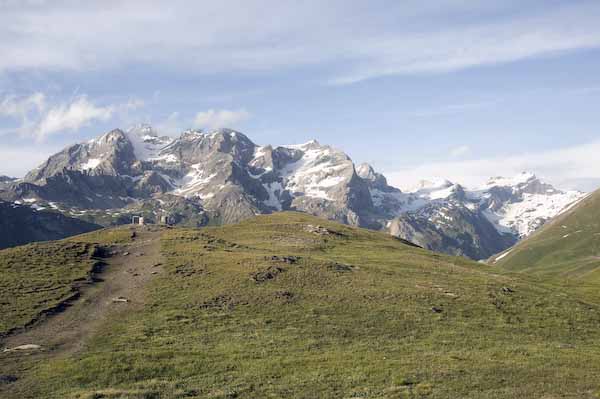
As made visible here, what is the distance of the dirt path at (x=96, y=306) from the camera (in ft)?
128

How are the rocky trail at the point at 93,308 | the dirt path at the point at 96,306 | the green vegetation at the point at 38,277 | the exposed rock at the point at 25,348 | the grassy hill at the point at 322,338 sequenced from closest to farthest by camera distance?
the grassy hill at the point at 322,338 < the exposed rock at the point at 25,348 < the rocky trail at the point at 93,308 < the dirt path at the point at 96,306 < the green vegetation at the point at 38,277

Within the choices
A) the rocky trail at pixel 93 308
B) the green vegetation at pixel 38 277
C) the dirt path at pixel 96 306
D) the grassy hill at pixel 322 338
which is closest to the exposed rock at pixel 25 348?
the rocky trail at pixel 93 308

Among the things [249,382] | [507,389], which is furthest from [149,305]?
[507,389]

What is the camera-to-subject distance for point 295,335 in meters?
41.9

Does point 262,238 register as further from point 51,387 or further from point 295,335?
point 51,387

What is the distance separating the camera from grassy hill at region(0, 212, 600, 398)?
31.0 metres

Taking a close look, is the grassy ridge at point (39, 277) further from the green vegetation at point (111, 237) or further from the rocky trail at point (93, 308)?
the rocky trail at point (93, 308)

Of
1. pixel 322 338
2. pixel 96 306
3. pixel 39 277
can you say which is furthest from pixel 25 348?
pixel 39 277

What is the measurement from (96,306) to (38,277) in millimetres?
12799

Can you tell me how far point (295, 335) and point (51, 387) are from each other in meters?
18.3

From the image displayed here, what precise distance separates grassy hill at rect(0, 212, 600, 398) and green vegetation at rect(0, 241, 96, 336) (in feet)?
4.70

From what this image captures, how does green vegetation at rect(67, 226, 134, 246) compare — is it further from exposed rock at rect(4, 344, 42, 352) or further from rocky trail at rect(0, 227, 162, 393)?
exposed rock at rect(4, 344, 42, 352)

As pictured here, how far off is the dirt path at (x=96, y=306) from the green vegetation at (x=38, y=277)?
181 centimetres

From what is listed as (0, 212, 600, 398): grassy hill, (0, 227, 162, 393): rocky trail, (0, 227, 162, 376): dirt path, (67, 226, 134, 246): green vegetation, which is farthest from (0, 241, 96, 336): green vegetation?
(67, 226, 134, 246): green vegetation
